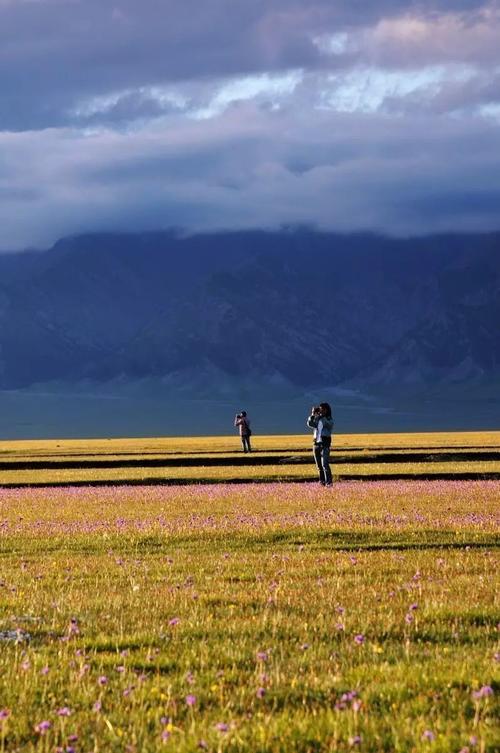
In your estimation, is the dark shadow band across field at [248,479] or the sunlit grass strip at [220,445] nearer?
the dark shadow band across field at [248,479]

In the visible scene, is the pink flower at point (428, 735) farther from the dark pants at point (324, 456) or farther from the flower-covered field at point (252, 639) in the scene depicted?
the dark pants at point (324, 456)

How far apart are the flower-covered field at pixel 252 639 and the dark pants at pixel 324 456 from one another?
14.4 m

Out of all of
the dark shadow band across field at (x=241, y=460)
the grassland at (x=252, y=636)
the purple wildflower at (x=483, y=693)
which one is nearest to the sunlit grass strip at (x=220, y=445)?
the dark shadow band across field at (x=241, y=460)

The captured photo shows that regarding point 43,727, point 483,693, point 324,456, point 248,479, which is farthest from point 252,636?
point 248,479

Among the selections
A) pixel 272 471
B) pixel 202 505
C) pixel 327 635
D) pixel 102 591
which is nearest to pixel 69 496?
pixel 202 505

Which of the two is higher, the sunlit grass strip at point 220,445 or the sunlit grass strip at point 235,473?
the sunlit grass strip at point 220,445

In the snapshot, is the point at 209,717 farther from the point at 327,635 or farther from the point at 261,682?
the point at 327,635

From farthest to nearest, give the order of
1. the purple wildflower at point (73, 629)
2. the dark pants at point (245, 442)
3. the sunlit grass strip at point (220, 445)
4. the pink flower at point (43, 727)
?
1. the sunlit grass strip at point (220, 445)
2. the dark pants at point (245, 442)
3. the purple wildflower at point (73, 629)
4. the pink flower at point (43, 727)

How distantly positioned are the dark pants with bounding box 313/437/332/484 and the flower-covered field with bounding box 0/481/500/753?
14.4 metres

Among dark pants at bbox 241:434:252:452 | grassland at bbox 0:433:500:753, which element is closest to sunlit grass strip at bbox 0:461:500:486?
dark pants at bbox 241:434:252:452

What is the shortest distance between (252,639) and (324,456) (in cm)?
2876

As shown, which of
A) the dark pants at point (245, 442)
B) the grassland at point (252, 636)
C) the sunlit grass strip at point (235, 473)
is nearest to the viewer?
the grassland at point (252, 636)

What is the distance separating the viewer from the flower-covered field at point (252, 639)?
27.4ft

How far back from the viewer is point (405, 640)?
11555mm
